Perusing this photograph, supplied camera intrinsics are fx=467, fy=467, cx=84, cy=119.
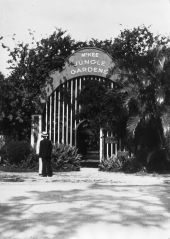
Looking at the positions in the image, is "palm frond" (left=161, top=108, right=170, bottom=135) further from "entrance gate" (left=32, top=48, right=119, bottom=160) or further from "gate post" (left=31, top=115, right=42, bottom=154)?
"gate post" (left=31, top=115, right=42, bottom=154)

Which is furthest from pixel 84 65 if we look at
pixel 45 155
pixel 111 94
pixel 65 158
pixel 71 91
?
pixel 45 155

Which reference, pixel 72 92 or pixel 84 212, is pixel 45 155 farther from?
pixel 84 212

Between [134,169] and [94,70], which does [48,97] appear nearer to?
[94,70]

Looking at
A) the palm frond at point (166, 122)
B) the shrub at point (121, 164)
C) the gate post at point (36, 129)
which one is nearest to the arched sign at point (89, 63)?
the gate post at point (36, 129)

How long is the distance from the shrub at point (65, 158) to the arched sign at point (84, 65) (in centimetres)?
287

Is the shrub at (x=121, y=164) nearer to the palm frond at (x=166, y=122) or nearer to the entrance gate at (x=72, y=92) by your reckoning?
the entrance gate at (x=72, y=92)

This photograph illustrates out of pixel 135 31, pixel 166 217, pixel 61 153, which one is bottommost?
pixel 166 217

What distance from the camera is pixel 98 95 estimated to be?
20422 mm

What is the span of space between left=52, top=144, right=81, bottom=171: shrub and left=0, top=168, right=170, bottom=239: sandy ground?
20.9ft

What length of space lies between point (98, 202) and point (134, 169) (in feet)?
29.7

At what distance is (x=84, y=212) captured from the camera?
8688 millimetres

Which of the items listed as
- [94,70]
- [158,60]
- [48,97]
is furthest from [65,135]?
[158,60]

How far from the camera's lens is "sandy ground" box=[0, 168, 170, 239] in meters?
6.94

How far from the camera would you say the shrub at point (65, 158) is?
786 inches
